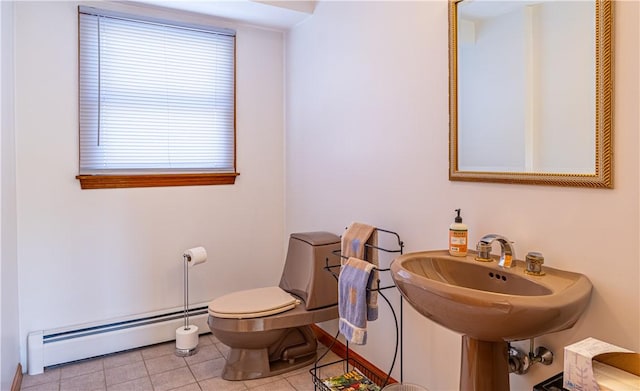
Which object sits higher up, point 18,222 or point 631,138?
point 631,138

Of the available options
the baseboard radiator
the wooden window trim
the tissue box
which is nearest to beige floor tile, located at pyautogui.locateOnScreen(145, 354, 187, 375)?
the baseboard radiator

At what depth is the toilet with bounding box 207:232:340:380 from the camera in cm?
227

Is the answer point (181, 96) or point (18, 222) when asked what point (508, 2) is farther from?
point (18, 222)

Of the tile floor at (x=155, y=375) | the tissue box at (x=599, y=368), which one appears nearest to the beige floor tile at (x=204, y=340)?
the tile floor at (x=155, y=375)

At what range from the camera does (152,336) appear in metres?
2.82

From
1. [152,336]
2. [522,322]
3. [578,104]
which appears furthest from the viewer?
[152,336]

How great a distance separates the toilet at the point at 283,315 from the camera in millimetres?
2266

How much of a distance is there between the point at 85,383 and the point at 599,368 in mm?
Result: 2456

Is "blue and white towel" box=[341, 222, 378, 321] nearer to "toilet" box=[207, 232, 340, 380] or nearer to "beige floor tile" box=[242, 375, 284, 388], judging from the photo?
"toilet" box=[207, 232, 340, 380]

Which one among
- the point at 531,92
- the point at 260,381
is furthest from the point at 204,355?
the point at 531,92

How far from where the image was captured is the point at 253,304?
234 cm

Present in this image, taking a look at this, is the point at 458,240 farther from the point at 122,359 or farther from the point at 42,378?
the point at 42,378

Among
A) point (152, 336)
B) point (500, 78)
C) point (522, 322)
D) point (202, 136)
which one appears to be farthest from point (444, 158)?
point (152, 336)

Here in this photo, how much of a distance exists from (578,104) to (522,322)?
2.51 ft
